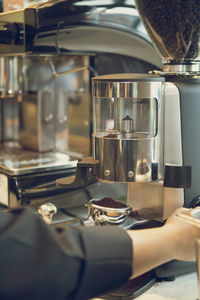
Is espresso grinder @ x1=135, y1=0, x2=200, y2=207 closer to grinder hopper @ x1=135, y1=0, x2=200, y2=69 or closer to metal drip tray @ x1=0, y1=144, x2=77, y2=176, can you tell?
grinder hopper @ x1=135, y1=0, x2=200, y2=69

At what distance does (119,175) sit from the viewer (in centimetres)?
102

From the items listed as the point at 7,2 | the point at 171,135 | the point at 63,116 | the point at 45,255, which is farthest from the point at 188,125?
the point at 7,2

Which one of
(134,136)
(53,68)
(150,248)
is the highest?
(53,68)

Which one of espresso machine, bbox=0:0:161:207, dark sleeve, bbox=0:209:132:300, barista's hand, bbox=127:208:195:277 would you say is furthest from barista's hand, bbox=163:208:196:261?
espresso machine, bbox=0:0:161:207

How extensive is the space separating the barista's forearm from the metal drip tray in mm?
748

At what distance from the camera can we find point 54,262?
74 cm

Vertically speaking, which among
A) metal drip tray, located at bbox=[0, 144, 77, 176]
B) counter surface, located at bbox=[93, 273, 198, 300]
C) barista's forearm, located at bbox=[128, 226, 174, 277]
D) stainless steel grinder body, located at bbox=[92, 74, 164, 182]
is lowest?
counter surface, located at bbox=[93, 273, 198, 300]

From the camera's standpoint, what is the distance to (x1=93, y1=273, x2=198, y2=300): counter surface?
38.4 inches

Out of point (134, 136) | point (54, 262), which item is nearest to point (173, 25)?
point (134, 136)

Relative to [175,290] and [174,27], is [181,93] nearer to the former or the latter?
[174,27]

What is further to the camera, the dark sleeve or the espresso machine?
A: the espresso machine

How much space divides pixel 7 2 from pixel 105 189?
85 cm

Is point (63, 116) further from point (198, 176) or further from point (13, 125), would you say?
point (198, 176)

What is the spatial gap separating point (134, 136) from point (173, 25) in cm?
25
